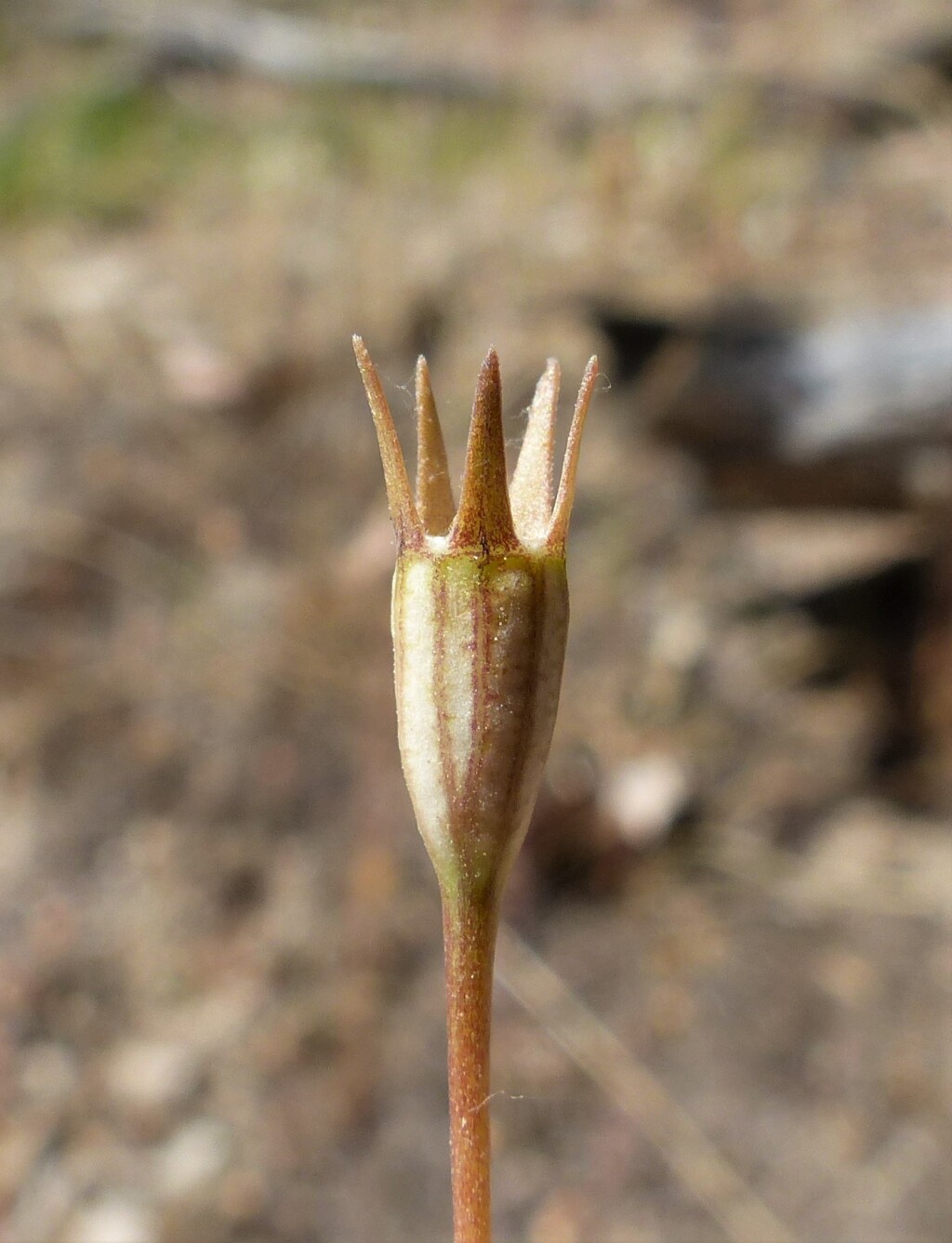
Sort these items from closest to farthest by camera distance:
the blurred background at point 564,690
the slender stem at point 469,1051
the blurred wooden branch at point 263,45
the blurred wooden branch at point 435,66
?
the slender stem at point 469,1051, the blurred background at point 564,690, the blurred wooden branch at point 435,66, the blurred wooden branch at point 263,45

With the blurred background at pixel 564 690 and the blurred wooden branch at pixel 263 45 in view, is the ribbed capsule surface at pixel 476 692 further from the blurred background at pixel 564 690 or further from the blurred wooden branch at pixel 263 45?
the blurred wooden branch at pixel 263 45

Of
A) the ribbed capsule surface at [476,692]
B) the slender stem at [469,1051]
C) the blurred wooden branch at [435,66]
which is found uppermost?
the blurred wooden branch at [435,66]

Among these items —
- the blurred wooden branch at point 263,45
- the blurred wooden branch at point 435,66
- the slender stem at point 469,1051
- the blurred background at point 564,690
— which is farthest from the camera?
the blurred wooden branch at point 263,45

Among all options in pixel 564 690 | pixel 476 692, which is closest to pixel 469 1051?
pixel 476 692

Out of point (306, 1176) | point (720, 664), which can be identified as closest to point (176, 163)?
point (720, 664)

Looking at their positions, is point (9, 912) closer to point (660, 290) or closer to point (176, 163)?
point (660, 290)

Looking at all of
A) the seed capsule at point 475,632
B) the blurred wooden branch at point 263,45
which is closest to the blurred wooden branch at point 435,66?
the blurred wooden branch at point 263,45
